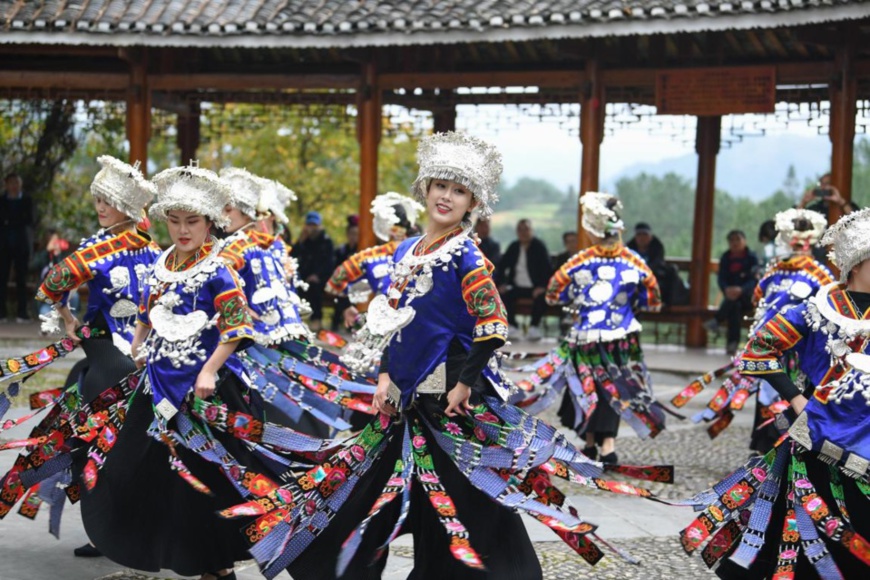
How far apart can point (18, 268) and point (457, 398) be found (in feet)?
40.2

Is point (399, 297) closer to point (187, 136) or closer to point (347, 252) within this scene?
point (347, 252)

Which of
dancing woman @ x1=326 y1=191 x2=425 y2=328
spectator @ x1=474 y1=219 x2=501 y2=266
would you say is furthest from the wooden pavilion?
dancing woman @ x1=326 y1=191 x2=425 y2=328

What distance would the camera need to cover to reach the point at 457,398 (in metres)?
4.76

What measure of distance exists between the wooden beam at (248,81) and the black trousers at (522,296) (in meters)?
3.14

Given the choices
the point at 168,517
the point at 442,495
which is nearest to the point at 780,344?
the point at 442,495

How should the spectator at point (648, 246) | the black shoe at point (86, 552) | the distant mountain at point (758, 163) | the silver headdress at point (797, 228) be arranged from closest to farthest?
the black shoe at point (86, 552), the silver headdress at point (797, 228), the spectator at point (648, 246), the distant mountain at point (758, 163)

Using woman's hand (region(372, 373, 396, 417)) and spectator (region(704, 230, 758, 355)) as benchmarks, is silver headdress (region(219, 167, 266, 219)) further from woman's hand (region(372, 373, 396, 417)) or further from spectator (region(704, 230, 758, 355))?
spectator (region(704, 230, 758, 355))

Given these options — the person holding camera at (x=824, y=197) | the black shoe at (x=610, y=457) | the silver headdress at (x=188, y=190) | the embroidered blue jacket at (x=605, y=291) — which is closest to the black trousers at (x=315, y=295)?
the person holding camera at (x=824, y=197)

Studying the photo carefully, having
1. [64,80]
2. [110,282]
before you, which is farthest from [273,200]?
[64,80]

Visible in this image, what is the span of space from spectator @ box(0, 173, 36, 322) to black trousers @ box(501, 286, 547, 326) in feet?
18.8

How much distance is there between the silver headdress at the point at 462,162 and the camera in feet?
16.0

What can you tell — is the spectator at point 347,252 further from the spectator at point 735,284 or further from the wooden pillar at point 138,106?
the spectator at point 735,284

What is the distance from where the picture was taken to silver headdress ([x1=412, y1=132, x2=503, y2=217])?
488 cm

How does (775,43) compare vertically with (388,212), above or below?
above
